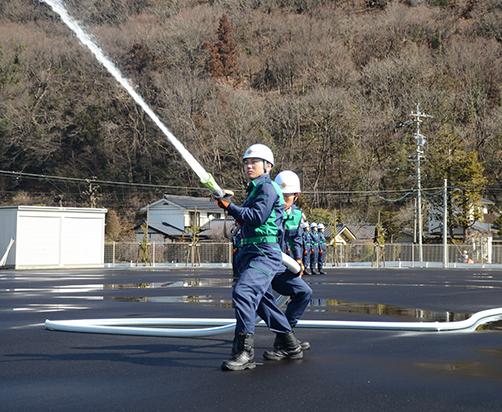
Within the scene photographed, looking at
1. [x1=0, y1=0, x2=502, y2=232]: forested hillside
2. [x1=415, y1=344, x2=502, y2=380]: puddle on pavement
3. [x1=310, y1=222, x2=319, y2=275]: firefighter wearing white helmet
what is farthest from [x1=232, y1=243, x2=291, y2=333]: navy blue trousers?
[x1=0, y1=0, x2=502, y2=232]: forested hillside

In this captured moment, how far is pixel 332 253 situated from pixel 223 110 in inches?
863

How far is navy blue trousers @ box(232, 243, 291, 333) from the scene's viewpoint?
21.1 feet

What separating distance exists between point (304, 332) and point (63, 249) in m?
32.4

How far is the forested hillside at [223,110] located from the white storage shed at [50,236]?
1961 centimetres

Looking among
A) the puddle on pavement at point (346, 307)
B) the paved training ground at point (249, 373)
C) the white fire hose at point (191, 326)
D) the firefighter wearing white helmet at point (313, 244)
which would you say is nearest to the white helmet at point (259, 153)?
the paved training ground at point (249, 373)

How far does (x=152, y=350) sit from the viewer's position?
24.5 ft

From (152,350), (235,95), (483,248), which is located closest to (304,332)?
(152,350)

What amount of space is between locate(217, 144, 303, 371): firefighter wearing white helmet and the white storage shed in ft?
109

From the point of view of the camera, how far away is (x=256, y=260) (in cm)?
662

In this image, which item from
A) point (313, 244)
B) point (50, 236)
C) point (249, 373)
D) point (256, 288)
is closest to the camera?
point (249, 373)

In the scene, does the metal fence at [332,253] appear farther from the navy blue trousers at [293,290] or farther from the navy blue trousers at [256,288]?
the navy blue trousers at [256,288]

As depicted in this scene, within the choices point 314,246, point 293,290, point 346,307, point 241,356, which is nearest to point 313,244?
point 314,246

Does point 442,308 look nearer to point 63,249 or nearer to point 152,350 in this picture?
point 152,350

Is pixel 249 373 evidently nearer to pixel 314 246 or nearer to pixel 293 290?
pixel 293 290
